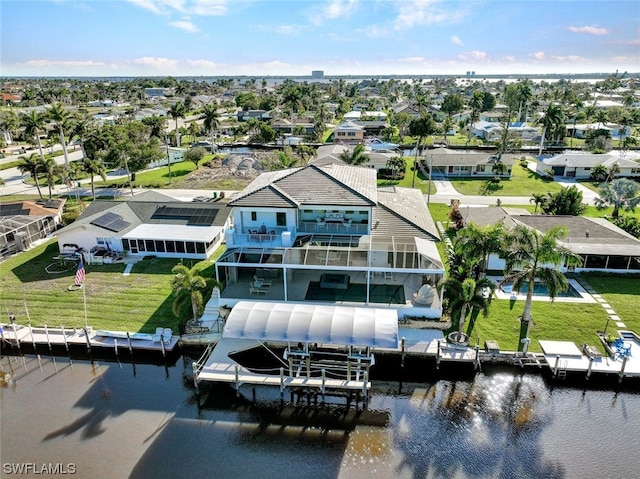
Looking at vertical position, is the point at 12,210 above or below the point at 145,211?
below

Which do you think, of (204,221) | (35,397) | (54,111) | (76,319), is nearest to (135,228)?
(204,221)

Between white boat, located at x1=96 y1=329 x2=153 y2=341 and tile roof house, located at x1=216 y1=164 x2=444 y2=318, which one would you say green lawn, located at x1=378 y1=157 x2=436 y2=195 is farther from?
white boat, located at x1=96 y1=329 x2=153 y2=341

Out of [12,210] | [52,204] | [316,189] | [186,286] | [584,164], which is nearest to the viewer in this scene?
[186,286]

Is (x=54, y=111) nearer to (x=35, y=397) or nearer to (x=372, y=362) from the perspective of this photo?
(x=35, y=397)

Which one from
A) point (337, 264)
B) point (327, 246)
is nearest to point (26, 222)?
point (327, 246)

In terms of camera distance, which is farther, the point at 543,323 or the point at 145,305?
the point at 145,305

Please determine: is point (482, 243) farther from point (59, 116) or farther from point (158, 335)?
point (59, 116)
